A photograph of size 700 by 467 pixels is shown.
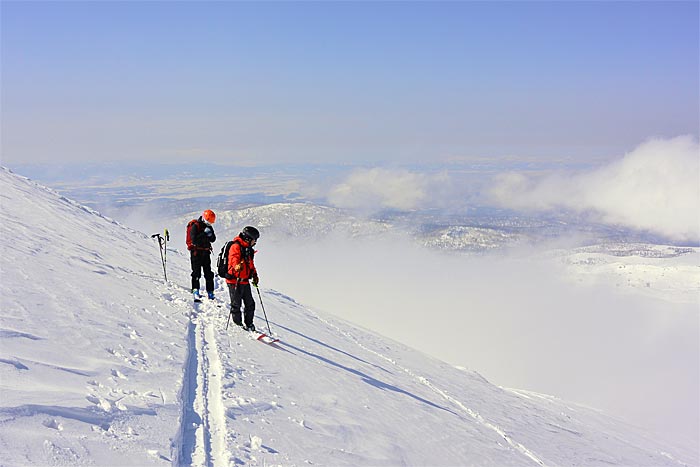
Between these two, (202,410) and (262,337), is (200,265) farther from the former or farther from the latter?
(202,410)

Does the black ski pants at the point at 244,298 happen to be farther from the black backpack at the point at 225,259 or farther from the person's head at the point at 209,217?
the person's head at the point at 209,217

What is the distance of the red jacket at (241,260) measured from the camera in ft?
35.8

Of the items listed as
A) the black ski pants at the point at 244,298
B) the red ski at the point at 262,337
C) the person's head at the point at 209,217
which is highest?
the person's head at the point at 209,217

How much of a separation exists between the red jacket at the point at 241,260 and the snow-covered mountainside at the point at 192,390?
140 centimetres

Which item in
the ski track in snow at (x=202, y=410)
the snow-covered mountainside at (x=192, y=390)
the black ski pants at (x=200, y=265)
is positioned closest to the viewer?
the snow-covered mountainside at (x=192, y=390)

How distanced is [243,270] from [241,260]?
0.26 m

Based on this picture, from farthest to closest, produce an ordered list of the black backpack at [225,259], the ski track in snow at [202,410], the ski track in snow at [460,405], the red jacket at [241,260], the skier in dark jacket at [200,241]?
the skier in dark jacket at [200,241]
the black backpack at [225,259]
the red jacket at [241,260]
the ski track in snow at [460,405]
the ski track in snow at [202,410]

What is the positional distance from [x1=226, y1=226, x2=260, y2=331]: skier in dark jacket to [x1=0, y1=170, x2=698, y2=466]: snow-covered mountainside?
0.75 m

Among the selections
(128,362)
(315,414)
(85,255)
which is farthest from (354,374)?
(85,255)

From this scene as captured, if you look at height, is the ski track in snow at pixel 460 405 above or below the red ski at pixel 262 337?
below

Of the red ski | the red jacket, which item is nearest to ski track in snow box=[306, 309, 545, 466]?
the red ski

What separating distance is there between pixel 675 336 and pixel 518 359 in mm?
79250

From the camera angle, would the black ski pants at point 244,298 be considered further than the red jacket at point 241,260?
Yes

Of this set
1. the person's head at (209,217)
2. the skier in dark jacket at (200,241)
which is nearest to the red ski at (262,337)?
the skier in dark jacket at (200,241)
